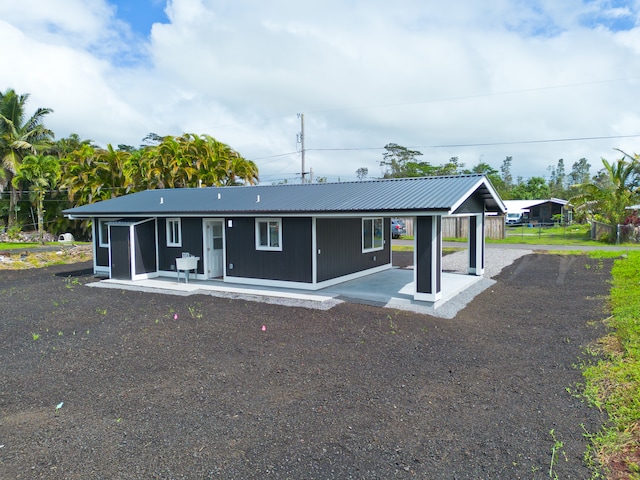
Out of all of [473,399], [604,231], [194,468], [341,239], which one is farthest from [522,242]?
[194,468]

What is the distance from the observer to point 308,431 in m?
4.23

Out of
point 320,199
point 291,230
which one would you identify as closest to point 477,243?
point 320,199

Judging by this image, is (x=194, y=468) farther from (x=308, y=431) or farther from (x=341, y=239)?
(x=341, y=239)

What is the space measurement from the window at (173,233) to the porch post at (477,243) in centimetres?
961

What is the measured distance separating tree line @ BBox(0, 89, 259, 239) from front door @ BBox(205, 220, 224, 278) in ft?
43.4

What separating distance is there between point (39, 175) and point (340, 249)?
24556 mm

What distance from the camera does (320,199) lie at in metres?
12.0

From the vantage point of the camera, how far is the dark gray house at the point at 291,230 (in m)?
9.88

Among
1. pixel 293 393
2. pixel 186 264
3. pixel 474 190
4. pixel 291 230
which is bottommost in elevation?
pixel 293 393

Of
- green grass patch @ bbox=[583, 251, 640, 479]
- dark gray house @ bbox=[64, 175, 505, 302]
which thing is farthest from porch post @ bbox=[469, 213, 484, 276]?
green grass patch @ bbox=[583, 251, 640, 479]

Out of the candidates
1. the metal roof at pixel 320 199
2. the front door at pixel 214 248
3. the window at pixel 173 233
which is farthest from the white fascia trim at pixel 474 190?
the window at pixel 173 233

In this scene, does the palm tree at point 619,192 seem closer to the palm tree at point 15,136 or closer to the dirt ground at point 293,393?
the dirt ground at point 293,393

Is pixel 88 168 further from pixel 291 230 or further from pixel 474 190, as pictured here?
pixel 474 190

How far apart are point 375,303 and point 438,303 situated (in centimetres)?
144
